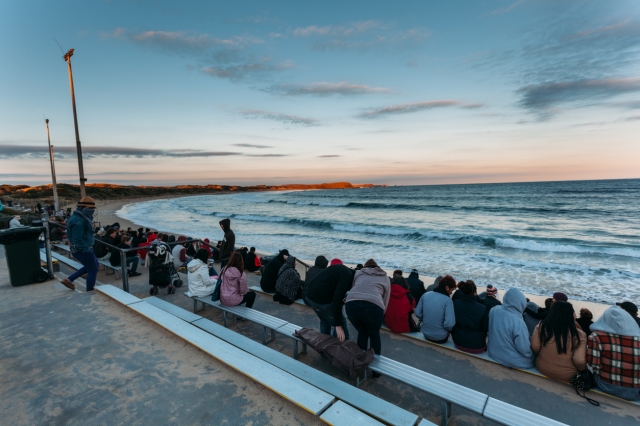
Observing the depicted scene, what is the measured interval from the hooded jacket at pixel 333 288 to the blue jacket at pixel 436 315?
4.42 feet

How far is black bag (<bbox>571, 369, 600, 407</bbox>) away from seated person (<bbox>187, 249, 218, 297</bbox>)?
17.4 ft

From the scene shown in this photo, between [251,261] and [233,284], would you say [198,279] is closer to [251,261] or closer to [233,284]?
[233,284]

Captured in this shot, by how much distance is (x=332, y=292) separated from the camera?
4.15 meters

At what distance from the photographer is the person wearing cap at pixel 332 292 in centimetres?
398

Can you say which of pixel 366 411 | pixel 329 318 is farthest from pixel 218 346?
pixel 366 411

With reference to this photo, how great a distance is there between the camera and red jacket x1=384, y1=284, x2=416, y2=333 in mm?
4961

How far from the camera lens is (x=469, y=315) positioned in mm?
4406

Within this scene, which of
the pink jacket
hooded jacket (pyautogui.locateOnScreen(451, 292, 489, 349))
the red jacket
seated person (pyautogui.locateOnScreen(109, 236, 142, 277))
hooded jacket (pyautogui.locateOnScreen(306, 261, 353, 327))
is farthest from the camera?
seated person (pyautogui.locateOnScreen(109, 236, 142, 277))

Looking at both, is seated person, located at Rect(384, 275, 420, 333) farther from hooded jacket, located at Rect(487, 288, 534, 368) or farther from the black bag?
the black bag

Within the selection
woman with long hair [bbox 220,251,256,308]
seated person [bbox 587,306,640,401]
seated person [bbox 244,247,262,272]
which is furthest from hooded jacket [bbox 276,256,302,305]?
seated person [bbox 587,306,640,401]

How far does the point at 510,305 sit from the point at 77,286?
281 inches

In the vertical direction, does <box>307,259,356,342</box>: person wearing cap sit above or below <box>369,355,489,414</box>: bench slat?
above

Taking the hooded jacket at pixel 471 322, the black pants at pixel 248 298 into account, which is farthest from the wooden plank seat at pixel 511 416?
the black pants at pixel 248 298

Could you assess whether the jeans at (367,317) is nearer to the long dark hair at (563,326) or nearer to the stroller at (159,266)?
the long dark hair at (563,326)
